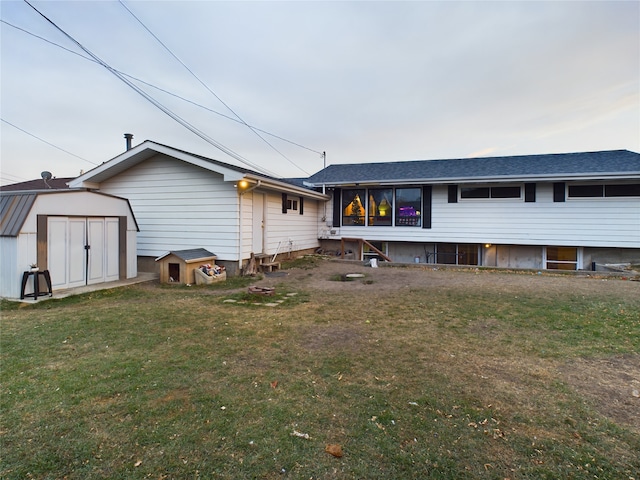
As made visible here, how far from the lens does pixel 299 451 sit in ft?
6.54

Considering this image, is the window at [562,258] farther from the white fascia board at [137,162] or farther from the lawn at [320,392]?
the white fascia board at [137,162]

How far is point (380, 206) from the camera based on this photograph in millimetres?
13922

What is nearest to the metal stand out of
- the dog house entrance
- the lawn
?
the lawn

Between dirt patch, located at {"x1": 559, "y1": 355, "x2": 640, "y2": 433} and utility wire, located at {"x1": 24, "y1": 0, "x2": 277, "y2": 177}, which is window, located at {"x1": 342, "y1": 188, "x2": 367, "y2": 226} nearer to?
utility wire, located at {"x1": 24, "y1": 0, "x2": 277, "y2": 177}

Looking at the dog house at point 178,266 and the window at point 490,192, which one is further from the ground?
the window at point 490,192

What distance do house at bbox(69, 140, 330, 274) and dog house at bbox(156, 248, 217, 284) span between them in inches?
38.4

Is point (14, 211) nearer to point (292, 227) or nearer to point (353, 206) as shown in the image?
point (292, 227)

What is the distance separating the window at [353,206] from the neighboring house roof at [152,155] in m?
3.71

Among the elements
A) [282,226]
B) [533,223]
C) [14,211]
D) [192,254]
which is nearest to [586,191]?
[533,223]

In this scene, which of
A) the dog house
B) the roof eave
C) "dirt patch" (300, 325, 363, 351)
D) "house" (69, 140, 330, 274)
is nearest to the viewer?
"dirt patch" (300, 325, 363, 351)

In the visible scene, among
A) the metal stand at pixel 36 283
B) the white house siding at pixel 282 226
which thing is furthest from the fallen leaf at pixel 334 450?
the white house siding at pixel 282 226

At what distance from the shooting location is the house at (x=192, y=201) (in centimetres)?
902

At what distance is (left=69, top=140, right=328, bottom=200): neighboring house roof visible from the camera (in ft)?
28.3

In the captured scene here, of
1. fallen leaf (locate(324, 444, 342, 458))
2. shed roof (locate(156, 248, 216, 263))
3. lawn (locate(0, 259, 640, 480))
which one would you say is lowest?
fallen leaf (locate(324, 444, 342, 458))
